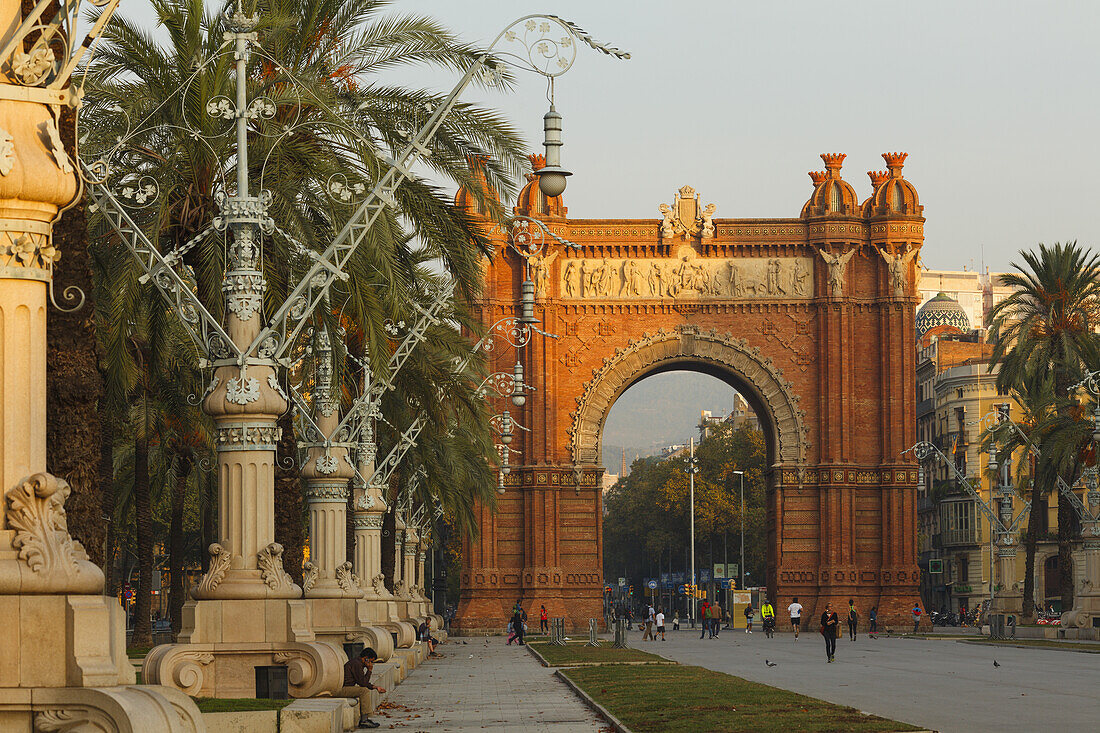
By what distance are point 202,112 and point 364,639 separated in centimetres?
785

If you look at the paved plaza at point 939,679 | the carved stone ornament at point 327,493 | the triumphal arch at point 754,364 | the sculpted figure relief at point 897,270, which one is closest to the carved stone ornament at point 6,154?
the paved plaza at point 939,679

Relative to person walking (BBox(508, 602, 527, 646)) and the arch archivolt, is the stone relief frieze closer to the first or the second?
the arch archivolt

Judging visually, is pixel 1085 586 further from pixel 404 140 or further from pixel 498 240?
pixel 404 140

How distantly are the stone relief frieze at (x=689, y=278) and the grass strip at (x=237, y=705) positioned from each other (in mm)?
47531

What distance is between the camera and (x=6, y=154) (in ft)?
30.3

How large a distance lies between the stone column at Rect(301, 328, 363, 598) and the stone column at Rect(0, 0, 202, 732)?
13497 mm

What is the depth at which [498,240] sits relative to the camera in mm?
62438

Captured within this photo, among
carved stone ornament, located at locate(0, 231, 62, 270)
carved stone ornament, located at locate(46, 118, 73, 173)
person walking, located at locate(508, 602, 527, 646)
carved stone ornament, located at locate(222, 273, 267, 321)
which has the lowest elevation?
person walking, located at locate(508, 602, 527, 646)

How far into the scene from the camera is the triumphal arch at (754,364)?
61188 millimetres

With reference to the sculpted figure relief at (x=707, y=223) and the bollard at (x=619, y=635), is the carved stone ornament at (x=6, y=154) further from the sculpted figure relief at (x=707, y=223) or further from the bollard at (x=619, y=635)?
the sculpted figure relief at (x=707, y=223)

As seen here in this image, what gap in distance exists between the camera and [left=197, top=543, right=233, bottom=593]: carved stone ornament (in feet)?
54.7

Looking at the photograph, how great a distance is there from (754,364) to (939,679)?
35659 mm

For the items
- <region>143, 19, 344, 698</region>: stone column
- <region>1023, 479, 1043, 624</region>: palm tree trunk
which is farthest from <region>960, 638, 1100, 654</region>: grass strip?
<region>143, 19, 344, 698</region>: stone column

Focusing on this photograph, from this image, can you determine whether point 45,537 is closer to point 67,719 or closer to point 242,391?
point 67,719
